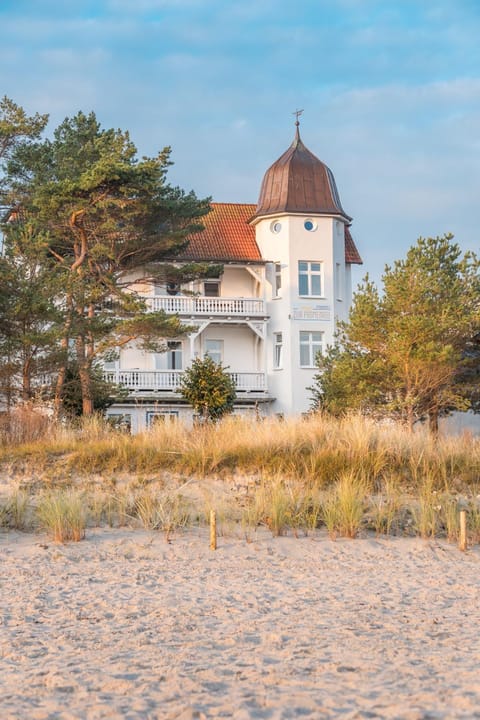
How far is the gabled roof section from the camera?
40062mm

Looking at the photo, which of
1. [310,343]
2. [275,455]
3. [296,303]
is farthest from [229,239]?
[275,455]

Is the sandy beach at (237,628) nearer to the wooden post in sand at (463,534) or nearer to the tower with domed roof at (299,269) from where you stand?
the wooden post in sand at (463,534)

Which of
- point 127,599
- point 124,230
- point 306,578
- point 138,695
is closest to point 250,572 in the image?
point 306,578

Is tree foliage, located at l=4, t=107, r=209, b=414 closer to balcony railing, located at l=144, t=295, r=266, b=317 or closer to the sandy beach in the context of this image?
balcony railing, located at l=144, t=295, r=266, b=317

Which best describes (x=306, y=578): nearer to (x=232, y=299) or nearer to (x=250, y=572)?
(x=250, y=572)

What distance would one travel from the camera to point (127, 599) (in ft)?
31.2

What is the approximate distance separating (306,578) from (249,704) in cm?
533

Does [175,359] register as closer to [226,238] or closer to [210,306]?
[210,306]

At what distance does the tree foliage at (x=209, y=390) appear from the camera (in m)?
29.1

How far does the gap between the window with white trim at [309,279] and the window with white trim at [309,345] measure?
5.56 feet

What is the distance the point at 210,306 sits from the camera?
39.4m

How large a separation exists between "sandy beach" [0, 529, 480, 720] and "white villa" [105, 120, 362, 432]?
84.3ft

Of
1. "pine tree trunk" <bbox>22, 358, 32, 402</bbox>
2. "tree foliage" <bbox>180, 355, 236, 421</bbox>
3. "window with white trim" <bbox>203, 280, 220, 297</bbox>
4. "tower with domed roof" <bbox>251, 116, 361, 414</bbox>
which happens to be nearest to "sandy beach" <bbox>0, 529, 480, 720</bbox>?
"pine tree trunk" <bbox>22, 358, 32, 402</bbox>

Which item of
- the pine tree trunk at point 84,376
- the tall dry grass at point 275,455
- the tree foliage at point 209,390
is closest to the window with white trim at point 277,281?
the tree foliage at point 209,390
